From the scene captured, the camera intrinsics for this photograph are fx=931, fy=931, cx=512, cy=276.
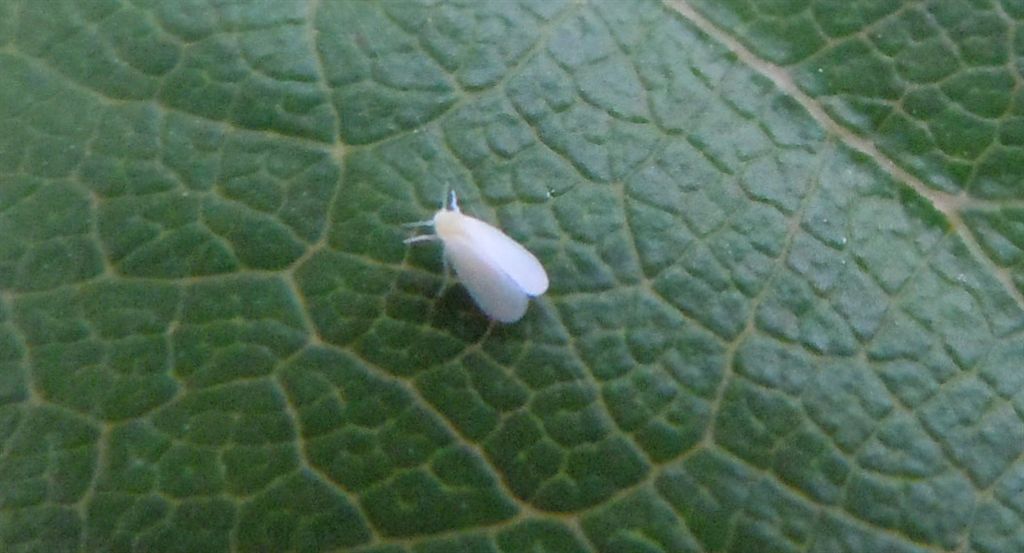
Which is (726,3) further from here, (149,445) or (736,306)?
(149,445)

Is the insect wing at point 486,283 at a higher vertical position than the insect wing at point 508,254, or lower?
lower

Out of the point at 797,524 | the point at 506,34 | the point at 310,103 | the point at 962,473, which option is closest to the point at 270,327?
the point at 310,103

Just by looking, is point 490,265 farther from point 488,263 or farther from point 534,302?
point 534,302

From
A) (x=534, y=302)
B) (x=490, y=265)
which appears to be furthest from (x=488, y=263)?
(x=534, y=302)

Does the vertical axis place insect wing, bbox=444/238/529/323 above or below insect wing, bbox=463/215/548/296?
below

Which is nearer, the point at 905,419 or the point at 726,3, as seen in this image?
the point at 905,419
